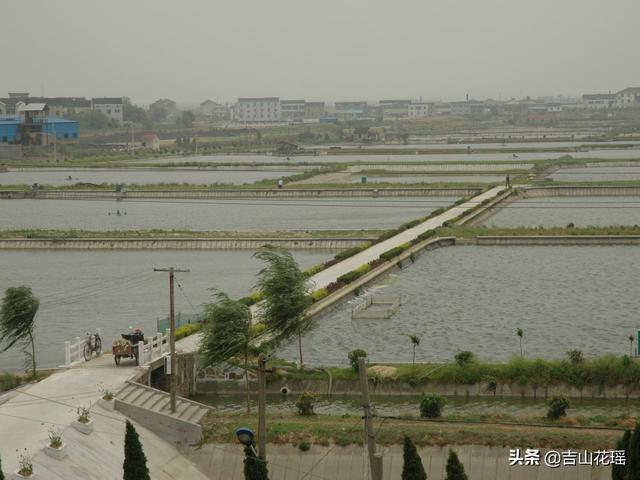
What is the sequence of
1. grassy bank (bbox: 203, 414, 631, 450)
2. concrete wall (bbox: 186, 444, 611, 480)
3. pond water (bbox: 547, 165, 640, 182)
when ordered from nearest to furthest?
concrete wall (bbox: 186, 444, 611, 480) < grassy bank (bbox: 203, 414, 631, 450) < pond water (bbox: 547, 165, 640, 182)

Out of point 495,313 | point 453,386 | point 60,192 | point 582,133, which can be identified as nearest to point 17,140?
point 60,192

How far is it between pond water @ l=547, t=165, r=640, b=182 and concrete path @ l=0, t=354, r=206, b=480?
1932 inches

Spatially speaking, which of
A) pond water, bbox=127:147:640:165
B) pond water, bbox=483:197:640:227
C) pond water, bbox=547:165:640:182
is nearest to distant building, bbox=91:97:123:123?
pond water, bbox=127:147:640:165

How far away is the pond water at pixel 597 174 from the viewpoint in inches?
2601

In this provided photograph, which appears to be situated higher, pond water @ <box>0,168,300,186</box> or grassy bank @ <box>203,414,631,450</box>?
grassy bank @ <box>203,414,631,450</box>

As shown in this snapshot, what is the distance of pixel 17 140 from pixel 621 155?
4928cm

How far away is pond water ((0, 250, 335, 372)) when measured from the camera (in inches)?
1047

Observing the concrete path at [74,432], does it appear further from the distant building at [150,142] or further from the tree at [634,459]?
the distant building at [150,142]

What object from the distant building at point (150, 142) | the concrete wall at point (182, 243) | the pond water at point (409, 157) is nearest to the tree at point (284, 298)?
the concrete wall at point (182, 243)

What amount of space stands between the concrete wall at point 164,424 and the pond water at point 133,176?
5271 cm

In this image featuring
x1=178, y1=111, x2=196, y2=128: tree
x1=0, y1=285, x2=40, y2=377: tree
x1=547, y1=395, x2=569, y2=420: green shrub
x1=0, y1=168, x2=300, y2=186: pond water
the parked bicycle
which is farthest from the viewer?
x1=178, y1=111, x2=196, y2=128: tree

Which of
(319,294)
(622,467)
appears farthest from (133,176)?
(622,467)

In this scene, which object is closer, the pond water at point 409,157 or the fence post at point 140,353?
the fence post at point 140,353

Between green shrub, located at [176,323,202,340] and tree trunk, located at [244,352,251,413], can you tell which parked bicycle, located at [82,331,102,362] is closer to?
green shrub, located at [176,323,202,340]
